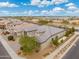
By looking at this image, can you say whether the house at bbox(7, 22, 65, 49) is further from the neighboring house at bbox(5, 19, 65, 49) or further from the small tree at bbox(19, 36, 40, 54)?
the small tree at bbox(19, 36, 40, 54)

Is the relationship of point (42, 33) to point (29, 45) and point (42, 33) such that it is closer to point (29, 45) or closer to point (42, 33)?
point (42, 33)

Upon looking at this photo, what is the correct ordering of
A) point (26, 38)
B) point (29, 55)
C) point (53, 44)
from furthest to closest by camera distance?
1. point (53, 44)
2. point (26, 38)
3. point (29, 55)

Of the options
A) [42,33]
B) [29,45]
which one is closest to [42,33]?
[42,33]

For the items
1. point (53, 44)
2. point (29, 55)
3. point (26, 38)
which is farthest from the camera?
point (53, 44)

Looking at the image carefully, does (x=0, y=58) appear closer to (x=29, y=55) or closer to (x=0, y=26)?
(x=29, y=55)

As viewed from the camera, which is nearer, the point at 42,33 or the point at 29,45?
the point at 29,45

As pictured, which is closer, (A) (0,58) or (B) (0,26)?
(A) (0,58)

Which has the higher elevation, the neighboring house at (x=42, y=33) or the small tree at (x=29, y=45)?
the small tree at (x=29, y=45)

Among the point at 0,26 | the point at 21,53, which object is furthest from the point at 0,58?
the point at 0,26

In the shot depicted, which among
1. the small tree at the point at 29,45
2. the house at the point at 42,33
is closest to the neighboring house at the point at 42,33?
the house at the point at 42,33

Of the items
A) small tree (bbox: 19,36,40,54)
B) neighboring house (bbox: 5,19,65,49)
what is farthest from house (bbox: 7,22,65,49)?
small tree (bbox: 19,36,40,54)

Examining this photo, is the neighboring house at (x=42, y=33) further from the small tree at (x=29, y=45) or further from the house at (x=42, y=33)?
the small tree at (x=29, y=45)
